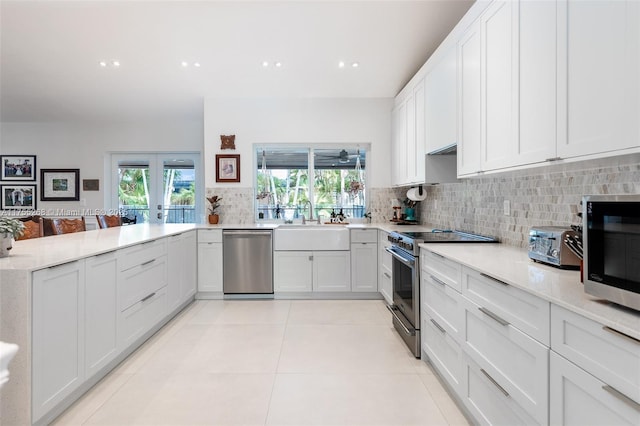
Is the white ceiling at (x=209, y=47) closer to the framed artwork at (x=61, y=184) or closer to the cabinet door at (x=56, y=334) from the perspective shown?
the framed artwork at (x=61, y=184)

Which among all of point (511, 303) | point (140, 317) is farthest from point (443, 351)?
point (140, 317)

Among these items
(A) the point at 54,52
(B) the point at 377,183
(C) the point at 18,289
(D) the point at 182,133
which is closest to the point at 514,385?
(C) the point at 18,289

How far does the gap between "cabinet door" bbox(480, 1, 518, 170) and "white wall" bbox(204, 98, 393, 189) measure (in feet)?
8.67

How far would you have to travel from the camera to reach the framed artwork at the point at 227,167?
4.85m

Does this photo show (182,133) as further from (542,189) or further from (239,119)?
(542,189)

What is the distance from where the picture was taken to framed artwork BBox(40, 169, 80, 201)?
6156 mm

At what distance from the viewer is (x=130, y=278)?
2.65 meters

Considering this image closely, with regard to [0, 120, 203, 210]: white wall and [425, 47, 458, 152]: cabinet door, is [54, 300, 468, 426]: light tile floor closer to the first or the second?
[425, 47, 458, 152]: cabinet door

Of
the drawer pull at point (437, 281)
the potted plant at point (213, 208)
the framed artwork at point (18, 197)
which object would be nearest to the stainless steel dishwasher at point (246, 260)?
the potted plant at point (213, 208)

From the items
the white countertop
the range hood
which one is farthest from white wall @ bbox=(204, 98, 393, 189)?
the white countertop

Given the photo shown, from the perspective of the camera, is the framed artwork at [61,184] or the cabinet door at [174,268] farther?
the framed artwork at [61,184]

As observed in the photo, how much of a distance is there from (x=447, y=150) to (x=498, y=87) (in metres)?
1.01

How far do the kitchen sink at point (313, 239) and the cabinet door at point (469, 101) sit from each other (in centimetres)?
197

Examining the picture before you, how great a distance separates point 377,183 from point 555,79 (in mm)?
3335
